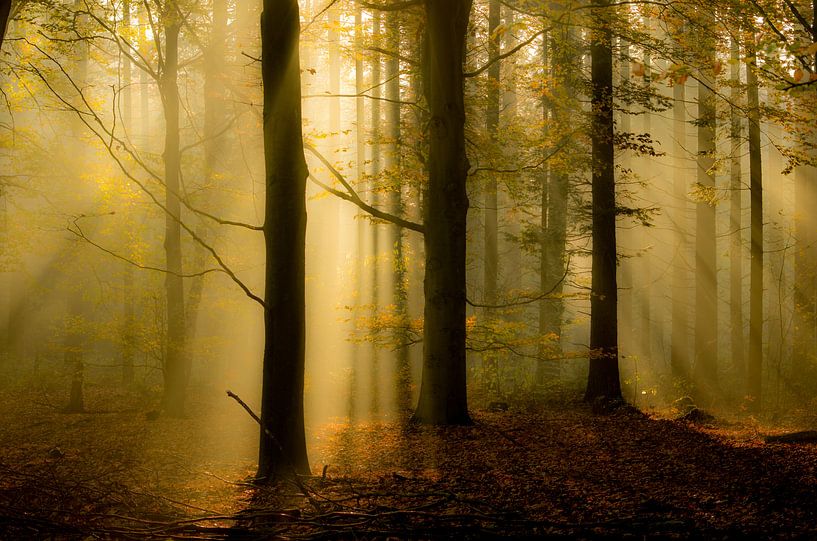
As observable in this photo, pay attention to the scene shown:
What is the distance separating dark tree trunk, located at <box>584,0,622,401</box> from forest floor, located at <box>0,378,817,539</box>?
182 cm

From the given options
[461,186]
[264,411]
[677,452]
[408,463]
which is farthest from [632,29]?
[264,411]

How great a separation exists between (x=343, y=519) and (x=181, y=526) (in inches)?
41.8

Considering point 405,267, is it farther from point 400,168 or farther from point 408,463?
point 408,463

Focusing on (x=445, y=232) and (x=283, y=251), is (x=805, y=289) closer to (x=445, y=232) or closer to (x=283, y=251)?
(x=445, y=232)

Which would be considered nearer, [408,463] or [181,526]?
[181,526]

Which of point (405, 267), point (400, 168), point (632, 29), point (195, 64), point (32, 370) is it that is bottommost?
point (32, 370)

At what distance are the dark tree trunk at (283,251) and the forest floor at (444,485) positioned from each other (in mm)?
450

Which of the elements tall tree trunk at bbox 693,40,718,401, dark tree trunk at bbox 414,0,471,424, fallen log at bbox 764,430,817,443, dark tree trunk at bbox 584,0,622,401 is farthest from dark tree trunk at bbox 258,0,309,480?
tall tree trunk at bbox 693,40,718,401

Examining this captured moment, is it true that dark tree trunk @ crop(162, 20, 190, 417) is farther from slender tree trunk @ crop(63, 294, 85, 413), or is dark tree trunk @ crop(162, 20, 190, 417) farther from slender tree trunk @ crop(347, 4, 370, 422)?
slender tree trunk @ crop(347, 4, 370, 422)

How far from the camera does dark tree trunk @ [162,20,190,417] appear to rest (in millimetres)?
14203

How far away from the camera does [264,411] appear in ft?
19.4

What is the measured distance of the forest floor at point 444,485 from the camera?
3.90 meters

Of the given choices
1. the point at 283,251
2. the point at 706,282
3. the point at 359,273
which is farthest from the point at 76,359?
the point at 706,282

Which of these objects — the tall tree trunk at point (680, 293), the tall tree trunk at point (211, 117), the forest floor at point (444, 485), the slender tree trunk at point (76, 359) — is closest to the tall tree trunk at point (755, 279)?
the tall tree trunk at point (680, 293)
